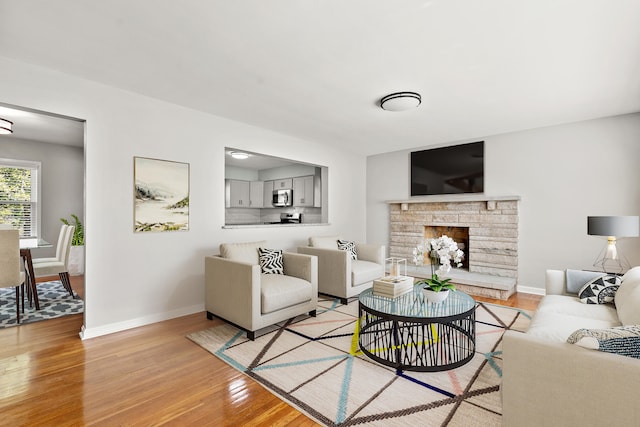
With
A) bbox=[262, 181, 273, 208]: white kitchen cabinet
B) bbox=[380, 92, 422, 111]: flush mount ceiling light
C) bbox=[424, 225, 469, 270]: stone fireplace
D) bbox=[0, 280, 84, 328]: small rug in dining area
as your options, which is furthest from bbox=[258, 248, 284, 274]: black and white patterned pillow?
bbox=[262, 181, 273, 208]: white kitchen cabinet

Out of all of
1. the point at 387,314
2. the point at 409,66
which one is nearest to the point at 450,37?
the point at 409,66

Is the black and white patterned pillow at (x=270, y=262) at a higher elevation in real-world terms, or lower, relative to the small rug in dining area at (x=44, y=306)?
higher

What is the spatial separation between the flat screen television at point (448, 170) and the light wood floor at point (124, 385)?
4.49 m

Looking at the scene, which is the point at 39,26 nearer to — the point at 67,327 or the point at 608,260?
the point at 67,327

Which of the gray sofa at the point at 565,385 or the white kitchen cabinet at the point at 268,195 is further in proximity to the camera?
the white kitchen cabinet at the point at 268,195

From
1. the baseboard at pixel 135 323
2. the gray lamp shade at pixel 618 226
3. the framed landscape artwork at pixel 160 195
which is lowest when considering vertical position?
the baseboard at pixel 135 323

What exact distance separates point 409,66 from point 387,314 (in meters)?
2.06

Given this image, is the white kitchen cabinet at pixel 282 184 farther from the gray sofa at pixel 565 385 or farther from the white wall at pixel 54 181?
the gray sofa at pixel 565 385

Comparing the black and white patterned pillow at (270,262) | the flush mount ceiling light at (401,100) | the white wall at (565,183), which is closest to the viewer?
the flush mount ceiling light at (401,100)

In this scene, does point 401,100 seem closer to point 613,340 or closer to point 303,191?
point 613,340

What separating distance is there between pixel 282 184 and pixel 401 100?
467 centimetres

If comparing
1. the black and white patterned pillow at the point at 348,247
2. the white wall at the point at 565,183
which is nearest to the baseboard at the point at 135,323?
the black and white patterned pillow at the point at 348,247

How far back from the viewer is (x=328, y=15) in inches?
77.2

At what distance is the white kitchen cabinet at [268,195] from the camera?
7.86 meters
